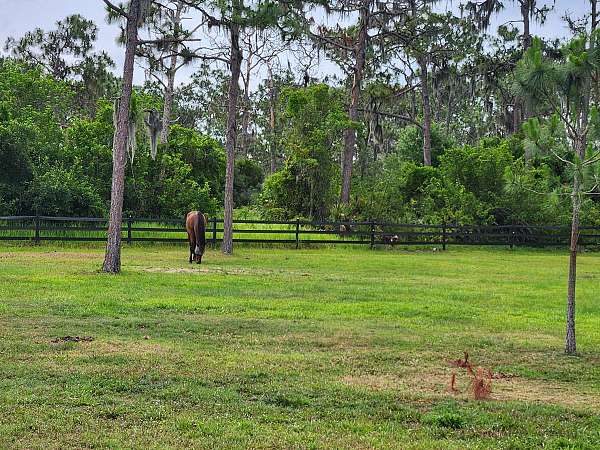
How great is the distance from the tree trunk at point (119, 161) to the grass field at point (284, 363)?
0.74 meters

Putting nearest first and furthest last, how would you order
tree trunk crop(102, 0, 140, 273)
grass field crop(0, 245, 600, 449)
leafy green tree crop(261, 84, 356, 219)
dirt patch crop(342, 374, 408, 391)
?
grass field crop(0, 245, 600, 449)
dirt patch crop(342, 374, 408, 391)
tree trunk crop(102, 0, 140, 273)
leafy green tree crop(261, 84, 356, 219)

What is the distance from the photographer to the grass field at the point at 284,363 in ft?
17.4

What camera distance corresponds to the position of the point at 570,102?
8.54 meters

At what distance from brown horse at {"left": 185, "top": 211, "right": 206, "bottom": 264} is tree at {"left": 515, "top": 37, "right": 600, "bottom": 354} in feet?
41.1

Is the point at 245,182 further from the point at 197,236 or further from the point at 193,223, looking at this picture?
the point at 197,236

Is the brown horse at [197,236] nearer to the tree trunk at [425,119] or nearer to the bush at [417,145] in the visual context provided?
the tree trunk at [425,119]

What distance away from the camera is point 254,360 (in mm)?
7656

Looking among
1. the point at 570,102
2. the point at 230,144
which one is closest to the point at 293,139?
the point at 230,144

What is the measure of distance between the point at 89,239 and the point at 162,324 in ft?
53.6

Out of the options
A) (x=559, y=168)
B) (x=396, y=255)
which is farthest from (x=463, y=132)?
(x=559, y=168)

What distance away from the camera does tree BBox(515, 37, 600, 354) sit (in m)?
8.27

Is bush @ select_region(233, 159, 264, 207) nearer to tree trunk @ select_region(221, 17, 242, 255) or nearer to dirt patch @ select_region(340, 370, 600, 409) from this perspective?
tree trunk @ select_region(221, 17, 242, 255)

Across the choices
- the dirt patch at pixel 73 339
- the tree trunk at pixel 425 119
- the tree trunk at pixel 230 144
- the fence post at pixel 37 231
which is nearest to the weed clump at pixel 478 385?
the dirt patch at pixel 73 339

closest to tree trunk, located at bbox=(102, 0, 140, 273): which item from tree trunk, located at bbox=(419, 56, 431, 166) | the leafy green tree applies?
the leafy green tree
